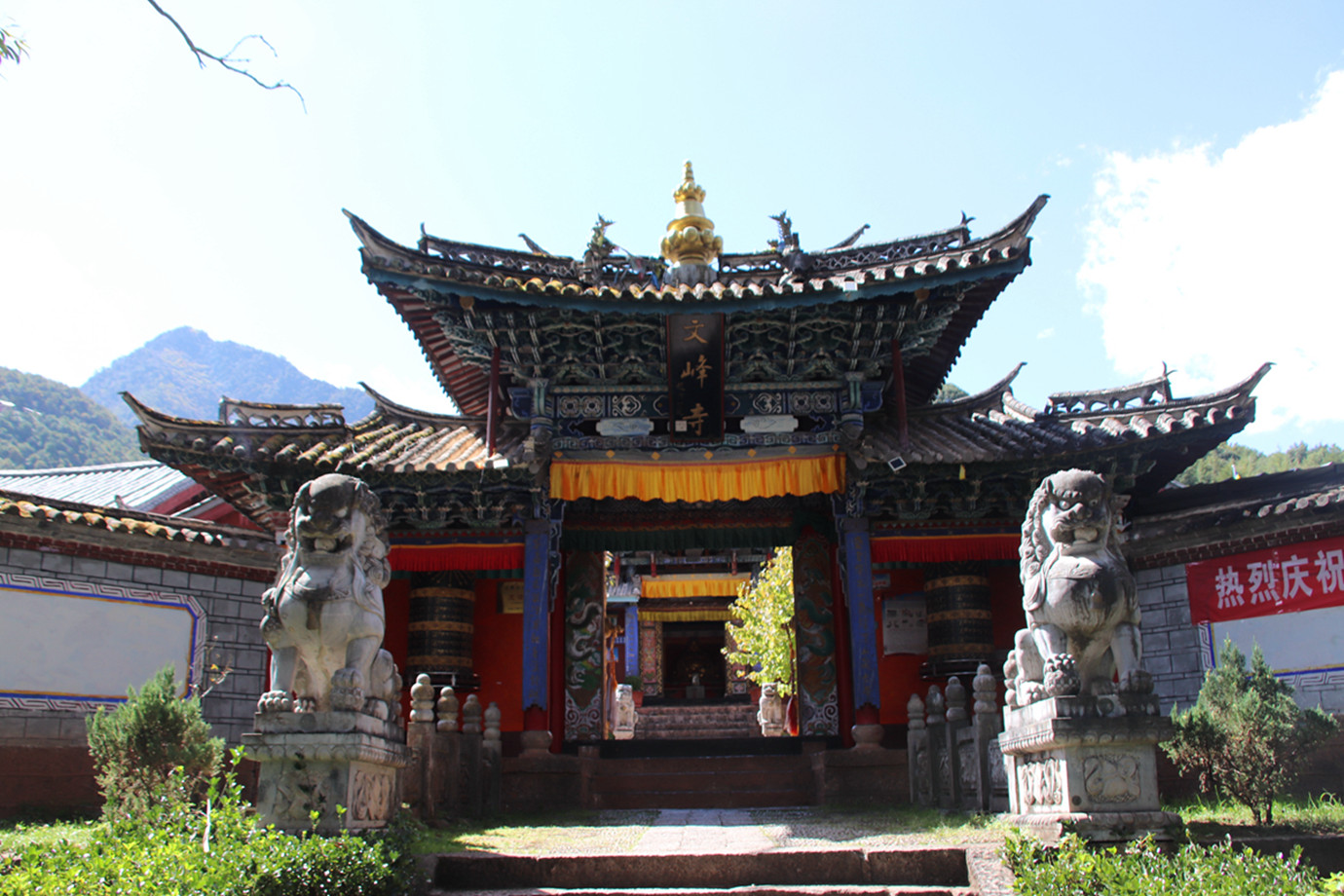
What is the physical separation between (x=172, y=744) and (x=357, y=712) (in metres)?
3.27

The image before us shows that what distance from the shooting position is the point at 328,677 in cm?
584

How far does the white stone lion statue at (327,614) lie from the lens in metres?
5.79

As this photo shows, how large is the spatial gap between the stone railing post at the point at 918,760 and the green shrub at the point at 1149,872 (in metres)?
3.52

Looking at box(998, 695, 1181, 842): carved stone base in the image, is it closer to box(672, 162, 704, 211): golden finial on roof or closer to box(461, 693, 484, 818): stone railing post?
box(461, 693, 484, 818): stone railing post

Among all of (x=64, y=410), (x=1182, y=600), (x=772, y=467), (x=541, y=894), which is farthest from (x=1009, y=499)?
(x=64, y=410)

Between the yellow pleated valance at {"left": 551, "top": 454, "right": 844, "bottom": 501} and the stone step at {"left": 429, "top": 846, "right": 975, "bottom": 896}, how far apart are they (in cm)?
536

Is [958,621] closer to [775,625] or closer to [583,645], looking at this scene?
[583,645]

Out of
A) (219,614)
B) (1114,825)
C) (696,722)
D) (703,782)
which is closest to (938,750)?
(703,782)

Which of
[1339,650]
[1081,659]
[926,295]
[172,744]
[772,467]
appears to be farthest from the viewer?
[772,467]

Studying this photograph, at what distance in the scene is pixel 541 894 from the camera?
18.9ft

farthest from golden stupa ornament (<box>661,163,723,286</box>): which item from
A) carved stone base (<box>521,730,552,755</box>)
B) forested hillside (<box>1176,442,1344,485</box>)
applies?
forested hillside (<box>1176,442,1344,485</box>)

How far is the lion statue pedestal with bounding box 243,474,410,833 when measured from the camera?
18.2ft

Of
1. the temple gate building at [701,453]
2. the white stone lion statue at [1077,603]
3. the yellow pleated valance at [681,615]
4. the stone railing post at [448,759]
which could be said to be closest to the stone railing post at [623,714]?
the yellow pleated valance at [681,615]

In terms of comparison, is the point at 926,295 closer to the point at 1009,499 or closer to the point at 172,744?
the point at 1009,499
